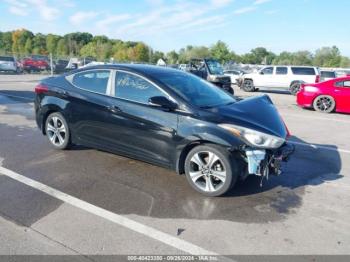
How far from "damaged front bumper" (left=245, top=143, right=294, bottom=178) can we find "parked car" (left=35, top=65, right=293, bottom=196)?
1 centimetres

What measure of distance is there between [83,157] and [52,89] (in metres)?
1.35

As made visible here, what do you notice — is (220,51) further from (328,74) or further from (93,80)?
(93,80)

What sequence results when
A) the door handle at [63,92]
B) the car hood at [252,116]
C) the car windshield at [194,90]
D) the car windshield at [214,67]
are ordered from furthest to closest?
1. the car windshield at [214,67]
2. the door handle at [63,92]
3. the car windshield at [194,90]
4. the car hood at [252,116]

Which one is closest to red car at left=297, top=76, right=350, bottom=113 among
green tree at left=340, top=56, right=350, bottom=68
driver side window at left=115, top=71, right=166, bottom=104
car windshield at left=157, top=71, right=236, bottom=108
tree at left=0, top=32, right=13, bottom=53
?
car windshield at left=157, top=71, right=236, bottom=108

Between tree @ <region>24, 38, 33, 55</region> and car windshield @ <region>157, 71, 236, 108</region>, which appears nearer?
car windshield @ <region>157, 71, 236, 108</region>

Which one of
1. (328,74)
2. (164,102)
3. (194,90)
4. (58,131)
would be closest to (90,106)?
(58,131)

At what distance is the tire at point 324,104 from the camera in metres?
12.1

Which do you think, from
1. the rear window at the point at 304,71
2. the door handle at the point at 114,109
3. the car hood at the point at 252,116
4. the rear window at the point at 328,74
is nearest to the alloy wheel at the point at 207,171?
the car hood at the point at 252,116

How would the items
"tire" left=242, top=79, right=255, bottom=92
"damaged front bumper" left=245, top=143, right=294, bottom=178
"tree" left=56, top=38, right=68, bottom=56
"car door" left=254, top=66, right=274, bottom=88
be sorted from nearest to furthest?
"damaged front bumper" left=245, top=143, right=294, bottom=178, "car door" left=254, top=66, right=274, bottom=88, "tire" left=242, top=79, right=255, bottom=92, "tree" left=56, top=38, right=68, bottom=56

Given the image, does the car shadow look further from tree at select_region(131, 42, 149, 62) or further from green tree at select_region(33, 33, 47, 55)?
green tree at select_region(33, 33, 47, 55)

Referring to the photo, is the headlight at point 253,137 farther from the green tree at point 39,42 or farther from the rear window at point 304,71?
the green tree at point 39,42

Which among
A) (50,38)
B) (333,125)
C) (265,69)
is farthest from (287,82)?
(50,38)

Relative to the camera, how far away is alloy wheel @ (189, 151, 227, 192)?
420 cm

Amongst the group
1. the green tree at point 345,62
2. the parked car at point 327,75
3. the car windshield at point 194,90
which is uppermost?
the green tree at point 345,62
